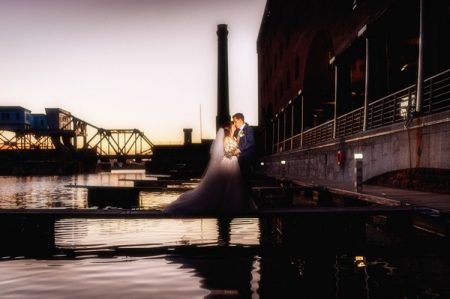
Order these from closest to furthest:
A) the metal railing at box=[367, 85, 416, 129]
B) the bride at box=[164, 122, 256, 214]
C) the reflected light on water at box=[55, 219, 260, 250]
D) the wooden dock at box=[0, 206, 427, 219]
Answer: the wooden dock at box=[0, 206, 427, 219]
the bride at box=[164, 122, 256, 214]
the reflected light on water at box=[55, 219, 260, 250]
the metal railing at box=[367, 85, 416, 129]

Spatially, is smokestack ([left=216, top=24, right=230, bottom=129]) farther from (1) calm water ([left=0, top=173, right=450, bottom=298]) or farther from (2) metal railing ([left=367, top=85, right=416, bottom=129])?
(1) calm water ([left=0, top=173, right=450, bottom=298])

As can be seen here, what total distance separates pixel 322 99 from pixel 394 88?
11.5m

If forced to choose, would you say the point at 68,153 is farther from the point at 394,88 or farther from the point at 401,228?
the point at 401,228

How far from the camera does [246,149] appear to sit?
30.8 ft

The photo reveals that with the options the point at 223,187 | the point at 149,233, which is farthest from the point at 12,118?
the point at 223,187

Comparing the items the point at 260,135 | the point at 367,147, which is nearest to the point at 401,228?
the point at 367,147

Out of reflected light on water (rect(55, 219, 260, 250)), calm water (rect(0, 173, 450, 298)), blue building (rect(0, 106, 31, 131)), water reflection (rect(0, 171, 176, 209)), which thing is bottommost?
water reflection (rect(0, 171, 176, 209))

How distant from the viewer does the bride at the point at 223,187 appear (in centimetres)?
945

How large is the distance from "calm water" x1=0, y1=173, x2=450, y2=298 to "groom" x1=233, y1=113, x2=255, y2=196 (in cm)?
146

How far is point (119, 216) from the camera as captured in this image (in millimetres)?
9312

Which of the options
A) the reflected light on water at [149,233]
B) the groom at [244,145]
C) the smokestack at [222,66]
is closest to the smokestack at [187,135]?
the smokestack at [222,66]

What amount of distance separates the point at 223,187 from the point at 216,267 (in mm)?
2217

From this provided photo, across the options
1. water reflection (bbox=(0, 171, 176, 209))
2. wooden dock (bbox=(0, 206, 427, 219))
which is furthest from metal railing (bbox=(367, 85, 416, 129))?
water reflection (bbox=(0, 171, 176, 209))

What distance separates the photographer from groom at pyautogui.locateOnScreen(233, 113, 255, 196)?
9.33 m
